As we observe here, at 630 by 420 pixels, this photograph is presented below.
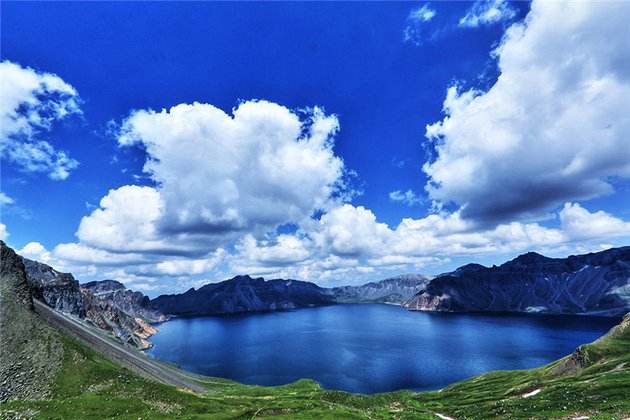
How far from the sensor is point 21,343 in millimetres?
82500

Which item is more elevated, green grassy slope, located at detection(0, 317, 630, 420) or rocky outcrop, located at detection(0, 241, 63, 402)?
rocky outcrop, located at detection(0, 241, 63, 402)

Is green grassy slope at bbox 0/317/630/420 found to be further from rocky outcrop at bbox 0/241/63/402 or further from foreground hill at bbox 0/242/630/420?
rocky outcrop at bbox 0/241/63/402

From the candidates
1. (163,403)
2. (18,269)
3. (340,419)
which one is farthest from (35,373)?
(340,419)

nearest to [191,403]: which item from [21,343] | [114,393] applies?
[114,393]

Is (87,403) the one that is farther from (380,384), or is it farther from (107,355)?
(380,384)

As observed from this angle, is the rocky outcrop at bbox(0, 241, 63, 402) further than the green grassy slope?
Yes

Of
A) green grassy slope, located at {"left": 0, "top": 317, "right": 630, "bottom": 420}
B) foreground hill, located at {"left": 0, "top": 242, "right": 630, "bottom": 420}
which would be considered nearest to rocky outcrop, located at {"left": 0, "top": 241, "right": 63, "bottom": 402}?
foreground hill, located at {"left": 0, "top": 242, "right": 630, "bottom": 420}

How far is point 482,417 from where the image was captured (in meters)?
75.8

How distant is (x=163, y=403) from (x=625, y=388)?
302ft

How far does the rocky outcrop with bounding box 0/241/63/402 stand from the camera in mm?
72000

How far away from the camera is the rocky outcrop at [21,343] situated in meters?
72.0

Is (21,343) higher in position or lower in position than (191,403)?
higher

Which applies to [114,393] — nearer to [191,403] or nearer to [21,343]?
[191,403]

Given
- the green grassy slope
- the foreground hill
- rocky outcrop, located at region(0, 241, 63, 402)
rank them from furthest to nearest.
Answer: rocky outcrop, located at region(0, 241, 63, 402), the foreground hill, the green grassy slope
